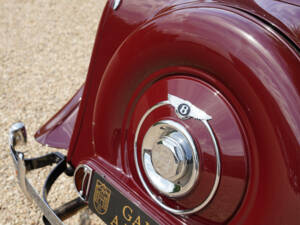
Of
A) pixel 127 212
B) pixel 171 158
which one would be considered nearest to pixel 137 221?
pixel 127 212

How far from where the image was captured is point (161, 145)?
4.11 feet

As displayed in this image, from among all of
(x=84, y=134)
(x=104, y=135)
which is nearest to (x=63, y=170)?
(x=84, y=134)

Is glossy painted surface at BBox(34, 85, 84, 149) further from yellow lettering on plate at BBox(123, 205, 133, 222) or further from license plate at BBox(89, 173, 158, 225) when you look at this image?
yellow lettering on plate at BBox(123, 205, 133, 222)

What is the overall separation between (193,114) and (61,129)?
3.54 ft

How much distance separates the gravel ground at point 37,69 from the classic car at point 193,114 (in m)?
1.10

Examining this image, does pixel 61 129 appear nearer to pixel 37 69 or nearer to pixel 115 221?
pixel 115 221

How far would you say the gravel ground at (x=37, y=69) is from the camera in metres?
2.68

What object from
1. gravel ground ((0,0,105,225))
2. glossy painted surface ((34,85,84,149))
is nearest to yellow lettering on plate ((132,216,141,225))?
glossy painted surface ((34,85,84,149))

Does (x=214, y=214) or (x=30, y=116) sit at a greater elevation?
(x=214, y=214)

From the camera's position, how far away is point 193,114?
3.93 feet

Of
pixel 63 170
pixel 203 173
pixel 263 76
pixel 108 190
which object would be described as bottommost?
pixel 63 170

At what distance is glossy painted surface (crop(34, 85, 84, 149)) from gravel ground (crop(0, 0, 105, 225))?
28.1 inches

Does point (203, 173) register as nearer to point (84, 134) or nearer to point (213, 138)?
point (213, 138)

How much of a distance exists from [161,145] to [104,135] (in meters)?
0.42
